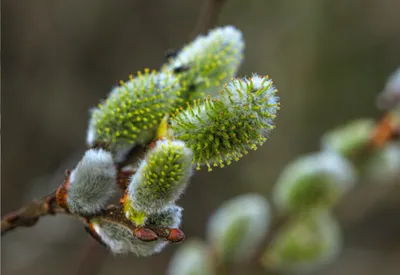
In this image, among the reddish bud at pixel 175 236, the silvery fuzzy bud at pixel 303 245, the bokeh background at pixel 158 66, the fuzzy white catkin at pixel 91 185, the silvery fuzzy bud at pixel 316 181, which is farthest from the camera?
the bokeh background at pixel 158 66

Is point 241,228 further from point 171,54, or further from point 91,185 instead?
point 91,185

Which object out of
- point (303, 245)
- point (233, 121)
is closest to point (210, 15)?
point (233, 121)

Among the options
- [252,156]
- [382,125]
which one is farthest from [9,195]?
[382,125]

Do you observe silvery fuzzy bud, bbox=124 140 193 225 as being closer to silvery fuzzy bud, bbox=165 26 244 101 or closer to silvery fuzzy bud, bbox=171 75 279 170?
silvery fuzzy bud, bbox=171 75 279 170

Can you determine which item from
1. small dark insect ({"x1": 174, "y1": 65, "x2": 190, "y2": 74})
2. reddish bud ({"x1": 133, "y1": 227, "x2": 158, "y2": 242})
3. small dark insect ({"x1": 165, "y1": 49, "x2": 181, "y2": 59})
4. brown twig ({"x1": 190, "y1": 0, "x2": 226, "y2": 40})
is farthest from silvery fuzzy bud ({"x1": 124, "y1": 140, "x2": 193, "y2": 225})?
brown twig ({"x1": 190, "y1": 0, "x2": 226, "y2": 40})

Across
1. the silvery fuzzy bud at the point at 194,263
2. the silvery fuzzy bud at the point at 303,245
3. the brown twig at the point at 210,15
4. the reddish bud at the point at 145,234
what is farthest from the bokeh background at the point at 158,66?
the reddish bud at the point at 145,234

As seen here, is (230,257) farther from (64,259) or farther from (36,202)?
(64,259)

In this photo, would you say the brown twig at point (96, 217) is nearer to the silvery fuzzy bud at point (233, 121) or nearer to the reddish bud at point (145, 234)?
the reddish bud at point (145, 234)
